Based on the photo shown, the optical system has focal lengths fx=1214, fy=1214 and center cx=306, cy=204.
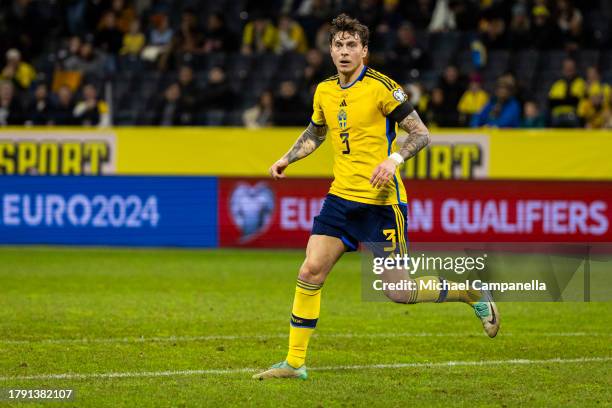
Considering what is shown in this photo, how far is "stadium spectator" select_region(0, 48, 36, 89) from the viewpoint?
21.4 meters

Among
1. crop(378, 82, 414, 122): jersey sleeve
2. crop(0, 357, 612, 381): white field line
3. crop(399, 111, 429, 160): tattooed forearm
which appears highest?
crop(378, 82, 414, 122): jersey sleeve

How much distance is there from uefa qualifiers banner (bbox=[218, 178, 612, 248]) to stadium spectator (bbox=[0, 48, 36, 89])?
19.2 ft

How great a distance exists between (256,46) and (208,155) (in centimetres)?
409

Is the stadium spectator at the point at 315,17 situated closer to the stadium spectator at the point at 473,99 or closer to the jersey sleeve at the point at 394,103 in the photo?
the stadium spectator at the point at 473,99

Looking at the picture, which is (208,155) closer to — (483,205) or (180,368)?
(483,205)

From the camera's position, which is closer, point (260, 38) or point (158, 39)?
point (260, 38)

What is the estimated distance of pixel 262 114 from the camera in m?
19.2

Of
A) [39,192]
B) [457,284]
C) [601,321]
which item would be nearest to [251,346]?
[457,284]

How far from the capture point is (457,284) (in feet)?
27.4

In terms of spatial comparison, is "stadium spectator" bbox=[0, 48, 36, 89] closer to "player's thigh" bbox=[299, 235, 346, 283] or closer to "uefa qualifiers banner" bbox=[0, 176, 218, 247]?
"uefa qualifiers banner" bbox=[0, 176, 218, 247]

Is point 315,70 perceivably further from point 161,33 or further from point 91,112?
point 161,33

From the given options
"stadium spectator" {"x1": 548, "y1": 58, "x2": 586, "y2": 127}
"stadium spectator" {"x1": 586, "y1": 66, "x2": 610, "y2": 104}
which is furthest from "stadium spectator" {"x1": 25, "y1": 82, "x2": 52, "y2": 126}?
"stadium spectator" {"x1": 586, "y1": 66, "x2": 610, "y2": 104}

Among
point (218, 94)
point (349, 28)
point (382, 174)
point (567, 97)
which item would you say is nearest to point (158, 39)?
point (218, 94)

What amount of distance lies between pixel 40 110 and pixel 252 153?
12.0ft
